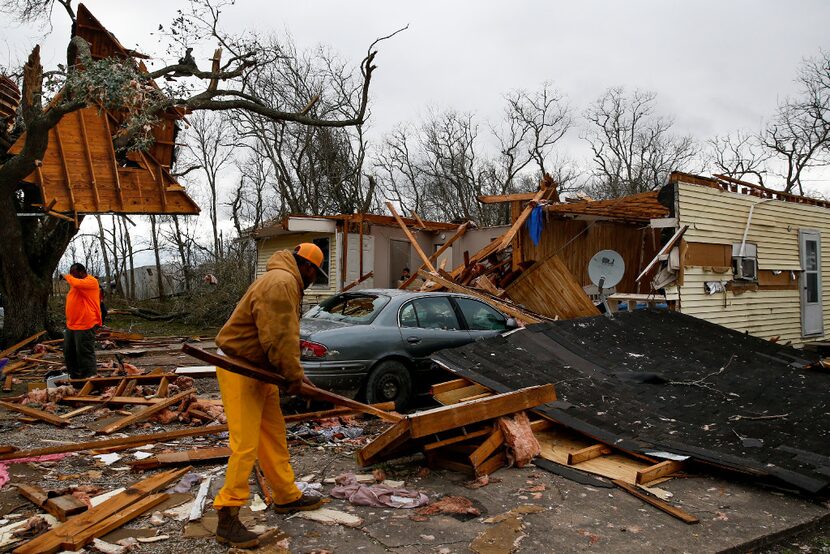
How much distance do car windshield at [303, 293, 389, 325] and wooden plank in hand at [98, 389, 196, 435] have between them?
1.98m


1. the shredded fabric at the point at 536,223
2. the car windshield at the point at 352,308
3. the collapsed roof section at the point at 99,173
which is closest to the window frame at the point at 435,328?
the car windshield at the point at 352,308

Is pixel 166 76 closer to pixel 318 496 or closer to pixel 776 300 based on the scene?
pixel 318 496

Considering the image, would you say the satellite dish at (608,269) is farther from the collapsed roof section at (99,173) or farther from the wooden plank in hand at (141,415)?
the collapsed roof section at (99,173)

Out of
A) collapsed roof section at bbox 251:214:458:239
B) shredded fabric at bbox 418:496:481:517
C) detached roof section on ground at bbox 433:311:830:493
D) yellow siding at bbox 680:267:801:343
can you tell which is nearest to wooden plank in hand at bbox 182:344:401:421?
shredded fabric at bbox 418:496:481:517

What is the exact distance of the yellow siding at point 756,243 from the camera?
1161 cm

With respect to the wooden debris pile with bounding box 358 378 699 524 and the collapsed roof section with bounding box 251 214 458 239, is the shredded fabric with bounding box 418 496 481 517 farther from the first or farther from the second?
the collapsed roof section with bounding box 251 214 458 239

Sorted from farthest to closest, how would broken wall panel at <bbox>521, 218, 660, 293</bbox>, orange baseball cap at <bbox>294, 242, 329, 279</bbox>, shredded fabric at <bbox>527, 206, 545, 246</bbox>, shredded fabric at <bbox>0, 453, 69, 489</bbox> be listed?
broken wall panel at <bbox>521, 218, 660, 293</bbox> < shredded fabric at <bbox>527, 206, 545, 246</bbox> < shredded fabric at <bbox>0, 453, 69, 489</bbox> < orange baseball cap at <bbox>294, 242, 329, 279</bbox>

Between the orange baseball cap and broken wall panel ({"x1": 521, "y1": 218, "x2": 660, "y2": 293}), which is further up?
broken wall panel ({"x1": 521, "y1": 218, "x2": 660, "y2": 293})

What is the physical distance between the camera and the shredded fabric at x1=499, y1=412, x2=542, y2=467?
16.1 ft

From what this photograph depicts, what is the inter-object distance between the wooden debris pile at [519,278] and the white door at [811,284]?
6668mm

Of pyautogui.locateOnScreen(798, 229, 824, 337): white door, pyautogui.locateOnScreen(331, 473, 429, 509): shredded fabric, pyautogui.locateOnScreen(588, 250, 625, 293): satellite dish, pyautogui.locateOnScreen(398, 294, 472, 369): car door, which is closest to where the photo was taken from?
pyautogui.locateOnScreen(331, 473, 429, 509): shredded fabric

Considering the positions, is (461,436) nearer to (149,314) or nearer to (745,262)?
(745,262)

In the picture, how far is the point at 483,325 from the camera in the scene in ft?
26.6

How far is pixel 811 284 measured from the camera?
14.9 metres
